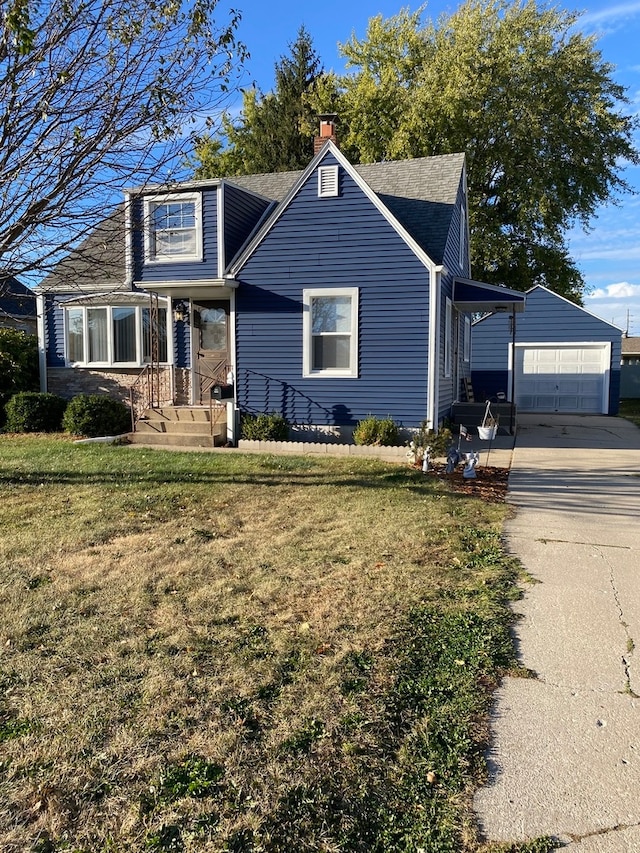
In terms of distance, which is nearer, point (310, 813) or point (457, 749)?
point (310, 813)

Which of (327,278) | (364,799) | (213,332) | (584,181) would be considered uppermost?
Answer: (584,181)

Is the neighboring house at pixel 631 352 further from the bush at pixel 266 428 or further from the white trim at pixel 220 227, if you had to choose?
the white trim at pixel 220 227

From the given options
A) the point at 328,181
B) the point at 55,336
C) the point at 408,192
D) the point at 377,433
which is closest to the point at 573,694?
the point at 377,433

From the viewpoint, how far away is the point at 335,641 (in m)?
3.79

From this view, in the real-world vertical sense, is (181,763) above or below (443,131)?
below

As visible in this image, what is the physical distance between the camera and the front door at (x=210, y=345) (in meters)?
13.9

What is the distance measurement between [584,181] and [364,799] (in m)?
29.7

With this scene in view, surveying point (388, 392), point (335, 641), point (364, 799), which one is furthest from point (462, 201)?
point (364, 799)

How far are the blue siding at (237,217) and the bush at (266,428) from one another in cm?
360

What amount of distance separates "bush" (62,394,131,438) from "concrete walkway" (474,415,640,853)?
931cm

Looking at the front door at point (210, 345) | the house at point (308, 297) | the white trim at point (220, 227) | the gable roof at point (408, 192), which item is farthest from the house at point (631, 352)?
the white trim at point (220, 227)

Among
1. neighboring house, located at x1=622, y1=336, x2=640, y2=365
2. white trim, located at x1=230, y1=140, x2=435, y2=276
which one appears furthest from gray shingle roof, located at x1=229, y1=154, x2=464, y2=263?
neighboring house, located at x1=622, y1=336, x2=640, y2=365

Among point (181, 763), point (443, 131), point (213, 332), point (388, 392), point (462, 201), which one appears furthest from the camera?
point (443, 131)

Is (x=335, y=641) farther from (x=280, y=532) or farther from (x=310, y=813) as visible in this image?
(x=280, y=532)
